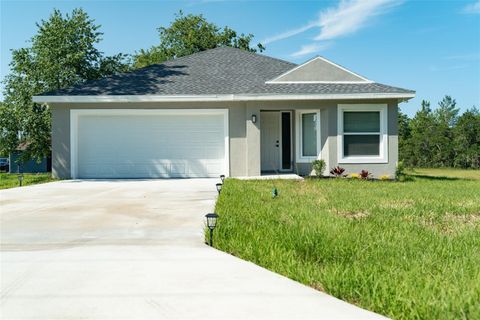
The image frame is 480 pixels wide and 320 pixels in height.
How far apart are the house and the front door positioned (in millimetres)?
183

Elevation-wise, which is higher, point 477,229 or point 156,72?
point 156,72

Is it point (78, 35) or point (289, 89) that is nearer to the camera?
point (289, 89)

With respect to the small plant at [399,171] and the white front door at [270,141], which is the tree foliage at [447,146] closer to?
the small plant at [399,171]

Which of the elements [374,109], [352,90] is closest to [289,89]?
[352,90]

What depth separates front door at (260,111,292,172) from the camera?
613 inches

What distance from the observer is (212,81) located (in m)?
15.6

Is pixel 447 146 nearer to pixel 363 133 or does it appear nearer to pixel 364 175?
pixel 363 133

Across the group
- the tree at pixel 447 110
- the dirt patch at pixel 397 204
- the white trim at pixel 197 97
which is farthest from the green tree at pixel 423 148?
the dirt patch at pixel 397 204

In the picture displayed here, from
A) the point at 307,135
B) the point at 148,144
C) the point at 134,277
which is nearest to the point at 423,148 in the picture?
the point at 307,135

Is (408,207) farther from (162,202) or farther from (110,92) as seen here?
(110,92)

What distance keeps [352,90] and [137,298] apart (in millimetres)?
12375

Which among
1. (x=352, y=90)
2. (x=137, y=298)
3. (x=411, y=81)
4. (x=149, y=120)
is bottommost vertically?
(x=137, y=298)

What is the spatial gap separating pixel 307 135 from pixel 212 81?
4.41 m

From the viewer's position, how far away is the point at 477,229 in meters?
5.22
